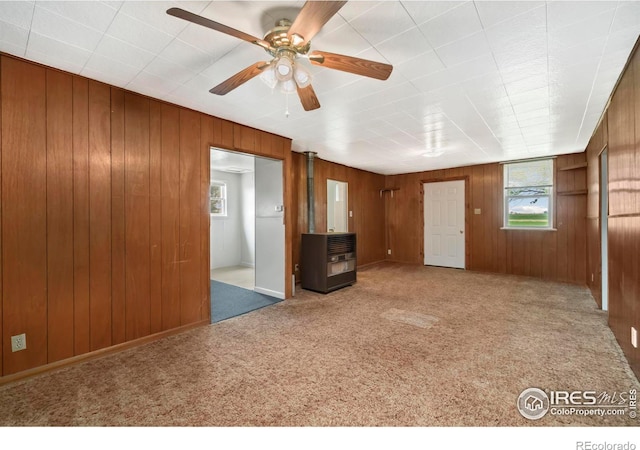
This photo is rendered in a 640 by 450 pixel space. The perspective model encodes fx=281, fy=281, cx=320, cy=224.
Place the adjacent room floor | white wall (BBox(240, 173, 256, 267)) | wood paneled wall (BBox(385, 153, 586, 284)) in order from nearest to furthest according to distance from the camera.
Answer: wood paneled wall (BBox(385, 153, 586, 284))
the adjacent room floor
white wall (BBox(240, 173, 256, 267))

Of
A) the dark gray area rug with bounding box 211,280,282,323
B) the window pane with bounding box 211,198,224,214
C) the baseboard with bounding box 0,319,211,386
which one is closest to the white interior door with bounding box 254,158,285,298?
the dark gray area rug with bounding box 211,280,282,323

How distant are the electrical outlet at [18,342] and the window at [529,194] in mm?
7280

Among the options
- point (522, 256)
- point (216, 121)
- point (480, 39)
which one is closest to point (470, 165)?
point (522, 256)

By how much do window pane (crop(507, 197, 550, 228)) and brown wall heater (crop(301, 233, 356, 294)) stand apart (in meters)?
3.61

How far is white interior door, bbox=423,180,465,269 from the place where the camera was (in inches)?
256

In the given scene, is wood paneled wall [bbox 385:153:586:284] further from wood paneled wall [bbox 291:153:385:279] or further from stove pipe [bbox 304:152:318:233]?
stove pipe [bbox 304:152:318:233]

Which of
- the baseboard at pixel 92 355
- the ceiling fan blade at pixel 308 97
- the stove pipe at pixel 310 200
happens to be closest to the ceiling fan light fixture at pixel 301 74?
the ceiling fan blade at pixel 308 97

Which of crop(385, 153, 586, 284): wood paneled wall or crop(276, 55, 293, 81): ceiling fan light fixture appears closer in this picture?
crop(276, 55, 293, 81): ceiling fan light fixture

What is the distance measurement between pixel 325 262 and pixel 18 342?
340 centimetres

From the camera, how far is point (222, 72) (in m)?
2.32

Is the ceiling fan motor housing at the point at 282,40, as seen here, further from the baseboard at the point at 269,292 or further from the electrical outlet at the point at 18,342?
the baseboard at the point at 269,292

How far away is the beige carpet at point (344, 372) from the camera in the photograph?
5.65 ft

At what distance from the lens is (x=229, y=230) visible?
7234mm

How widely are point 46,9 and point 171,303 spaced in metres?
2.49
